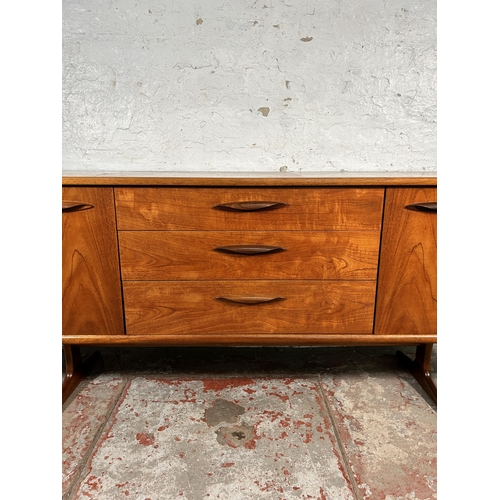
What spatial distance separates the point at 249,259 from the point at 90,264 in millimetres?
604

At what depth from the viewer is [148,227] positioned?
143cm

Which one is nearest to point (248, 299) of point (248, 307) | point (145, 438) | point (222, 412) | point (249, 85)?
point (248, 307)

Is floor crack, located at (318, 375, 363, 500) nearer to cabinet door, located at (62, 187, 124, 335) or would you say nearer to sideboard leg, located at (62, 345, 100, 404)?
cabinet door, located at (62, 187, 124, 335)

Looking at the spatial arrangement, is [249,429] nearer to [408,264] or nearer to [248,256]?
[248,256]

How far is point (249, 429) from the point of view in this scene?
55.7 inches

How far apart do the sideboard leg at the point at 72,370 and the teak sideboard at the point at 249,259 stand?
18 cm

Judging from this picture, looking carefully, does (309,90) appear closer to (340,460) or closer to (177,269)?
(177,269)

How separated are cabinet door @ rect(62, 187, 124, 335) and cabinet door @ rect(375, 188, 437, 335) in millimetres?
1014

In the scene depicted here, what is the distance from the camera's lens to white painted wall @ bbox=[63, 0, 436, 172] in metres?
1.82

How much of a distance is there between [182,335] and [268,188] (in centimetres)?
66

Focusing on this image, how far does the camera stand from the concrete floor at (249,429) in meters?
1.19

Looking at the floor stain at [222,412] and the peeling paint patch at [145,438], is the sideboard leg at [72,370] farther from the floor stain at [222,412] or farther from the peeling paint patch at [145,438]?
the floor stain at [222,412]

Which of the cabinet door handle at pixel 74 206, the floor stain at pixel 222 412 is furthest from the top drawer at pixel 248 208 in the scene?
the floor stain at pixel 222 412

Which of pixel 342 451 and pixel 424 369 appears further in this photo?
pixel 424 369
